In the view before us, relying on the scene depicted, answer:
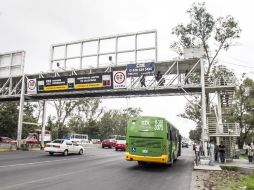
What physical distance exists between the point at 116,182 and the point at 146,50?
66.1 feet

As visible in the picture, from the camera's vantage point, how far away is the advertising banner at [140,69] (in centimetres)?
2869

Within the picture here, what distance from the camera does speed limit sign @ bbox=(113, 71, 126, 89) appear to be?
95.5 feet

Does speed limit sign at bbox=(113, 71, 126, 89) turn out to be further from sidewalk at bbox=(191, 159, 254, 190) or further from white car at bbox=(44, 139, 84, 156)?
sidewalk at bbox=(191, 159, 254, 190)

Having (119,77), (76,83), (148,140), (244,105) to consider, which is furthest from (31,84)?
(244,105)

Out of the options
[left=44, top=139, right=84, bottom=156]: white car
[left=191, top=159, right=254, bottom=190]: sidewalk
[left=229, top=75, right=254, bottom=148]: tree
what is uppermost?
[left=229, top=75, right=254, bottom=148]: tree

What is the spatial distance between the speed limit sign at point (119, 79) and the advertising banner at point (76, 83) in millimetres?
558

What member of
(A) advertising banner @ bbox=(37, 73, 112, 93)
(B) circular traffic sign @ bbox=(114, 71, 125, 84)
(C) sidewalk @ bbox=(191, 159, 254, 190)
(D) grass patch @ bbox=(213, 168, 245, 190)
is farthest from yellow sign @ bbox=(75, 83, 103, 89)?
(D) grass patch @ bbox=(213, 168, 245, 190)

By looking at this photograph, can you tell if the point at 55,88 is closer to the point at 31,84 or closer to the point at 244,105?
the point at 31,84

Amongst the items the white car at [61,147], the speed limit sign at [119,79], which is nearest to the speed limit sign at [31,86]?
the white car at [61,147]

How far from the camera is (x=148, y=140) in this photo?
54.8ft

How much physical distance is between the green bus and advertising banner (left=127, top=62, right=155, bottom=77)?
1196 centimetres

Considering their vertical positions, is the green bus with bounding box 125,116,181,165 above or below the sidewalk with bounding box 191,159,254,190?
above

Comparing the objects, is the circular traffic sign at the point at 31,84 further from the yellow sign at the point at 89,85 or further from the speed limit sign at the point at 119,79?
the speed limit sign at the point at 119,79

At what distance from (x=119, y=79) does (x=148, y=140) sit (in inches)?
528
